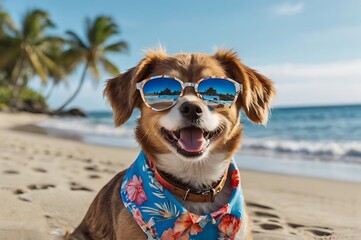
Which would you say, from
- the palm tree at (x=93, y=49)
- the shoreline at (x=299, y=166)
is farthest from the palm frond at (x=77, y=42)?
the shoreline at (x=299, y=166)

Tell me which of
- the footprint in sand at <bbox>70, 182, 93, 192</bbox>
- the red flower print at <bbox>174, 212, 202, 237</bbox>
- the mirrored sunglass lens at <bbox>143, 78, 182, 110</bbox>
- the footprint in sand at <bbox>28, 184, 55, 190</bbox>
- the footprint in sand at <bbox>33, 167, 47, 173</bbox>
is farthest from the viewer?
the footprint in sand at <bbox>33, 167, 47, 173</bbox>

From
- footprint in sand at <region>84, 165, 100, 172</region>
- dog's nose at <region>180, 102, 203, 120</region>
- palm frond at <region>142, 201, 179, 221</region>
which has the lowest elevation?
footprint in sand at <region>84, 165, 100, 172</region>

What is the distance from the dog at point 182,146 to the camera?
289 centimetres

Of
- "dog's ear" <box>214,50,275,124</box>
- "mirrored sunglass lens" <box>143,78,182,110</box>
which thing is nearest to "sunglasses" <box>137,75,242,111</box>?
"mirrored sunglass lens" <box>143,78,182,110</box>

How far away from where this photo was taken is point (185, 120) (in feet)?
9.41

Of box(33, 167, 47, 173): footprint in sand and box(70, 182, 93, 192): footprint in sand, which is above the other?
box(70, 182, 93, 192): footprint in sand

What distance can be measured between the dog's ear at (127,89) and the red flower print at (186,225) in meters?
0.95

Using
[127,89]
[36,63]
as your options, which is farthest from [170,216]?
[36,63]

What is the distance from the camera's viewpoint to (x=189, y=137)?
2967 millimetres

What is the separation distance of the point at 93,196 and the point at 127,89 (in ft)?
7.86

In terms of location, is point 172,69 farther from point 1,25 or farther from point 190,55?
point 1,25

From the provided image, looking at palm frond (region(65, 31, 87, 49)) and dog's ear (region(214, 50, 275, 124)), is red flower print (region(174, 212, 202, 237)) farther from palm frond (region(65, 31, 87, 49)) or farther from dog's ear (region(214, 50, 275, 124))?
palm frond (region(65, 31, 87, 49))

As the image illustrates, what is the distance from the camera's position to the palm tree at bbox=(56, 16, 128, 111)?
39781mm

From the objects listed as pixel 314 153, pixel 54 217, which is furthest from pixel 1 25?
pixel 54 217
